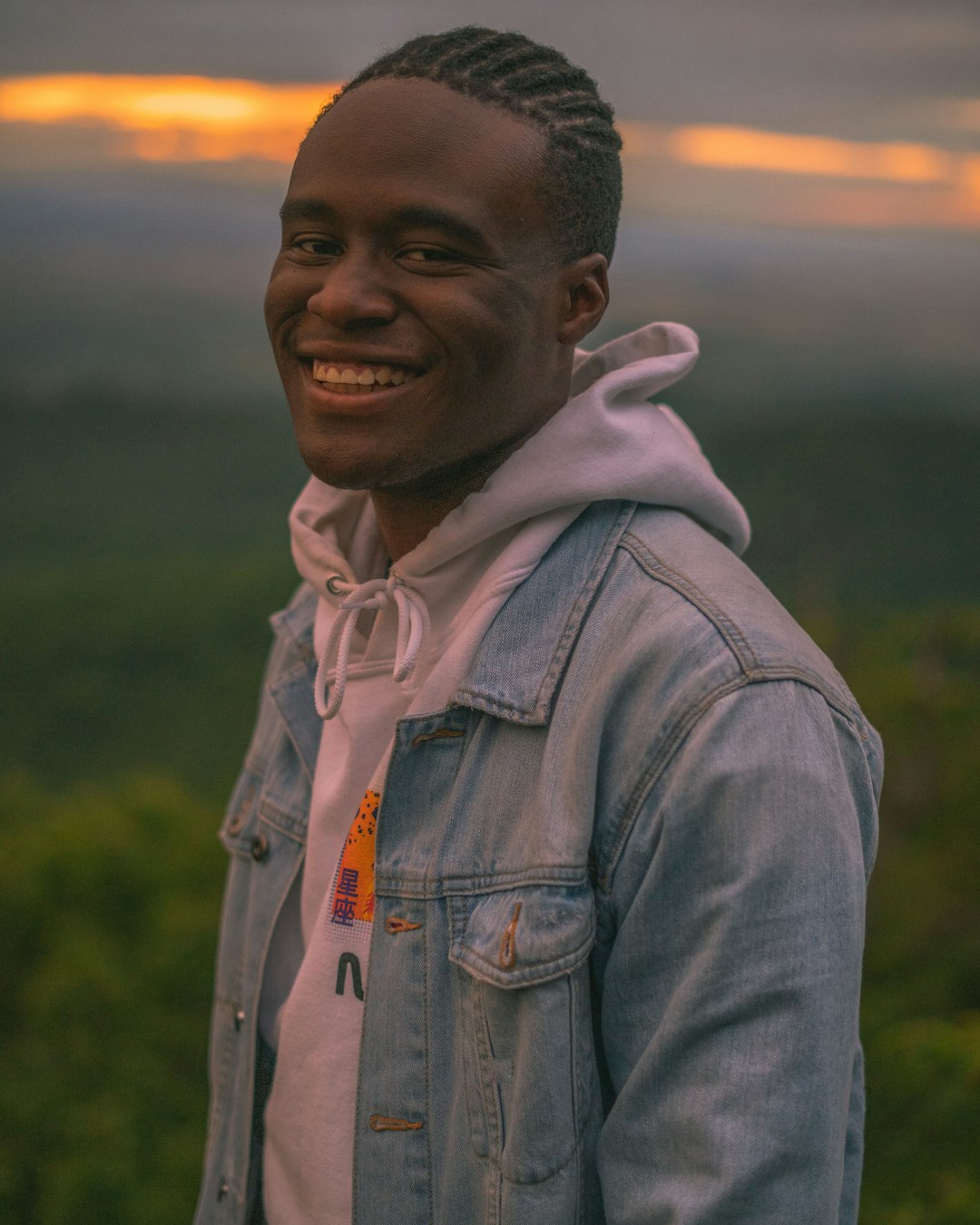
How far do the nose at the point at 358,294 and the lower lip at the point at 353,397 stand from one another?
0.25 feet

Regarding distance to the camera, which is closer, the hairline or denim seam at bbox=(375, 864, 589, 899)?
denim seam at bbox=(375, 864, 589, 899)

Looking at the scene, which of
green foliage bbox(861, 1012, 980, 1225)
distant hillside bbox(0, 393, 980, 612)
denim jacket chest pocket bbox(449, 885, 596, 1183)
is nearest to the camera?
denim jacket chest pocket bbox(449, 885, 596, 1183)

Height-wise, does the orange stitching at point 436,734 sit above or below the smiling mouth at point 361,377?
below

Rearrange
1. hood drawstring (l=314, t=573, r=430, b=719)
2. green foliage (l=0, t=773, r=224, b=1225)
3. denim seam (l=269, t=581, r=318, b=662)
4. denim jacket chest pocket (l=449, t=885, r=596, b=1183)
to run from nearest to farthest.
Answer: denim jacket chest pocket (l=449, t=885, r=596, b=1183)
hood drawstring (l=314, t=573, r=430, b=719)
denim seam (l=269, t=581, r=318, b=662)
green foliage (l=0, t=773, r=224, b=1225)

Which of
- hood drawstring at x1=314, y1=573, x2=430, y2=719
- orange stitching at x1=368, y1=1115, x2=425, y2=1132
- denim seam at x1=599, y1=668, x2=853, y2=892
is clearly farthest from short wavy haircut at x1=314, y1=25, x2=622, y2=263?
orange stitching at x1=368, y1=1115, x2=425, y2=1132

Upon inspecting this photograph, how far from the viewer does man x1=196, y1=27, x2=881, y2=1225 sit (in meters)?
1.17

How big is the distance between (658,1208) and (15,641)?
326 cm

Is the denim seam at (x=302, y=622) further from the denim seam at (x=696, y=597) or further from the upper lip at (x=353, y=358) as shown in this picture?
the denim seam at (x=696, y=597)

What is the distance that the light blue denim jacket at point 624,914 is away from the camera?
1.15 metres

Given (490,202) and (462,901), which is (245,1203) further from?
(490,202)

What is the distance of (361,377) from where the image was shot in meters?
1.42

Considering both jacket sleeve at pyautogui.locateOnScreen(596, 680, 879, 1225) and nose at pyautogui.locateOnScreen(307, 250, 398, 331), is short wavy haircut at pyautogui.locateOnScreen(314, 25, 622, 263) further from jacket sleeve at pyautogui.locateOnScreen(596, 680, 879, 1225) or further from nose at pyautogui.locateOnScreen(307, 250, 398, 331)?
jacket sleeve at pyautogui.locateOnScreen(596, 680, 879, 1225)

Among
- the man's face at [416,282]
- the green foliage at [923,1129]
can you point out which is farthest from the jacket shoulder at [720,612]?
the green foliage at [923,1129]

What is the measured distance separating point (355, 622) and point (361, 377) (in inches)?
12.7
